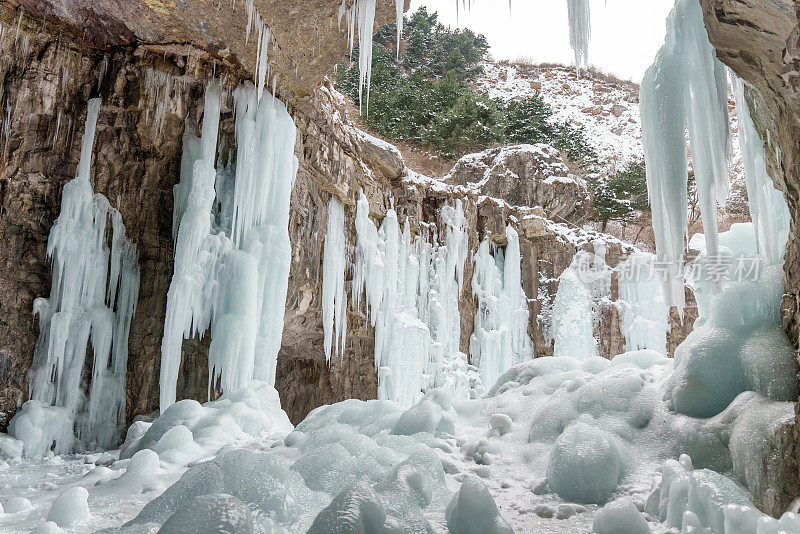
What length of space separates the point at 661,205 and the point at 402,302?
26.3 feet

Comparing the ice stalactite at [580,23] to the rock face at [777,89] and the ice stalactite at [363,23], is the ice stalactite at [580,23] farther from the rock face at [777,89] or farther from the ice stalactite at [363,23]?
the ice stalactite at [363,23]

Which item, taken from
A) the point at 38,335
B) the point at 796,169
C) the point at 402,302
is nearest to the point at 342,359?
the point at 402,302

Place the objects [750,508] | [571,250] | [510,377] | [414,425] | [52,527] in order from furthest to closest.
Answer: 1. [571,250]
2. [510,377]
3. [414,425]
4. [52,527]
5. [750,508]

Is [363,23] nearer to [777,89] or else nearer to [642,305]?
[777,89]

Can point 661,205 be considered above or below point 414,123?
below

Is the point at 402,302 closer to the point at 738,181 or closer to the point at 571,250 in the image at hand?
the point at 571,250

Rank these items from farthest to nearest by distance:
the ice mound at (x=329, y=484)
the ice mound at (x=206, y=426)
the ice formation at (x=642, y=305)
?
the ice formation at (x=642, y=305)
the ice mound at (x=206, y=426)
the ice mound at (x=329, y=484)

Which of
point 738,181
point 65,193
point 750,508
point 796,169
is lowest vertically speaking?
point 750,508

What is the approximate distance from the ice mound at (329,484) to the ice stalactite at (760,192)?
294 cm

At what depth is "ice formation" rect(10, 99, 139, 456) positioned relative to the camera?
7.93 metres

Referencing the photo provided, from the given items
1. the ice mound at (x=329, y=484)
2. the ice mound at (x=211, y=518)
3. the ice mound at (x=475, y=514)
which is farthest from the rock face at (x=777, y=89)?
the ice mound at (x=211, y=518)

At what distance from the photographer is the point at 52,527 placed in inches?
118

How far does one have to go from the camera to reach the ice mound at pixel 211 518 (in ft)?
7.14

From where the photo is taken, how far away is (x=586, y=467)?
333 cm
